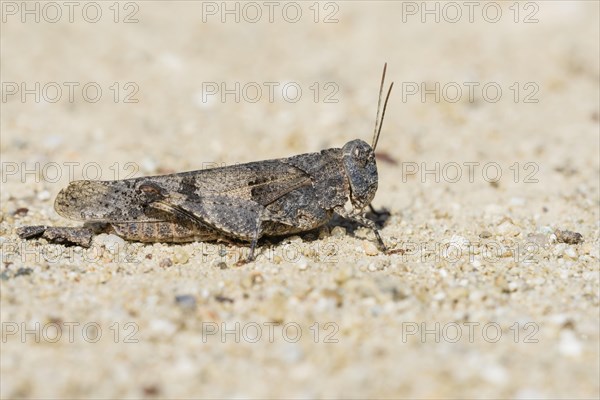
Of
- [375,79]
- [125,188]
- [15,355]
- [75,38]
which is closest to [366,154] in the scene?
[125,188]

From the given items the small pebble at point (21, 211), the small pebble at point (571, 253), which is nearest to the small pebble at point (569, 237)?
the small pebble at point (571, 253)

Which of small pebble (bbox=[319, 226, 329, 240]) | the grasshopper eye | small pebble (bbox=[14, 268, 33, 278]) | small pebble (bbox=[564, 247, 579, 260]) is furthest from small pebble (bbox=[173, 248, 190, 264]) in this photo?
small pebble (bbox=[564, 247, 579, 260])

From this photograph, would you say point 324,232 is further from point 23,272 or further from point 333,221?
point 23,272

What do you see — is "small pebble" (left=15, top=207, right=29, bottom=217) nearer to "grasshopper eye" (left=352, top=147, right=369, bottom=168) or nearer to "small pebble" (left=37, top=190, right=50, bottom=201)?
"small pebble" (left=37, top=190, right=50, bottom=201)

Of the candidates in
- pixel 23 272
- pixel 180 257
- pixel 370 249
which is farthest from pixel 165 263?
pixel 370 249

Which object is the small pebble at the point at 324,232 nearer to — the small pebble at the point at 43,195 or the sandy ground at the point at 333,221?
the sandy ground at the point at 333,221

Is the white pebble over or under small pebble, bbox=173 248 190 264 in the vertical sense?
under

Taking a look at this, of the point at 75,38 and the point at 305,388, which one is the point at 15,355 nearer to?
the point at 305,388
